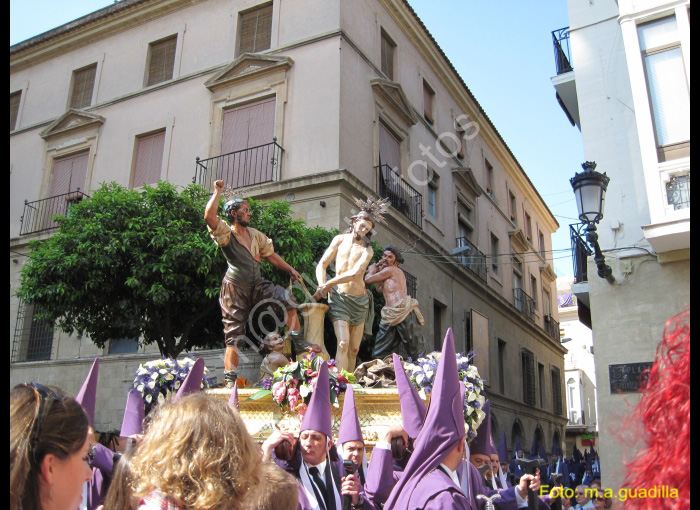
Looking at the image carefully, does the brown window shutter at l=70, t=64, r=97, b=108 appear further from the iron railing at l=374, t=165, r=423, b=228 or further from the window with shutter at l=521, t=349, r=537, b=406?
the window with shutter at l=521, t=349, r=537, b=406

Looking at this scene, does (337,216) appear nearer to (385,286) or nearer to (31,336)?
(385,286)

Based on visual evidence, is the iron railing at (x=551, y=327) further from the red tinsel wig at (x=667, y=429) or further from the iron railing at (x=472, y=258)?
the red tinsel wig at (x=667, y=429)

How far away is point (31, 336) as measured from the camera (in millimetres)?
18328

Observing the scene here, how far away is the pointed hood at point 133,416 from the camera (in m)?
4.36

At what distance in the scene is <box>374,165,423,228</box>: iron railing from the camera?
17.1 metres

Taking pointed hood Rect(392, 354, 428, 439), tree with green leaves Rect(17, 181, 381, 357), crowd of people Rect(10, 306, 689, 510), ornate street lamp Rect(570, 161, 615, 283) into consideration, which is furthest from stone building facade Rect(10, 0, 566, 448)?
crowd of people Rect(10, 306, 689, 510)

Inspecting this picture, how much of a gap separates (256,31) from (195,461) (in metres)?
17.4

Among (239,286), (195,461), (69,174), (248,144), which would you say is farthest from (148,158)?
(195,461)

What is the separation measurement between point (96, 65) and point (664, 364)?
21.6 metres

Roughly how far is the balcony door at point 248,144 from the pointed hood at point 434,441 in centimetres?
1328

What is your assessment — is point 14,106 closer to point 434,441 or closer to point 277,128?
point 277,128

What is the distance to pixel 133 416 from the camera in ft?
14.7

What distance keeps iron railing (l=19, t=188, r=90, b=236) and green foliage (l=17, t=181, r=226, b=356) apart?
228 inches

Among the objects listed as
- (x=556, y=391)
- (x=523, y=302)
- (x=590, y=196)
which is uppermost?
(x=523, y=302)
